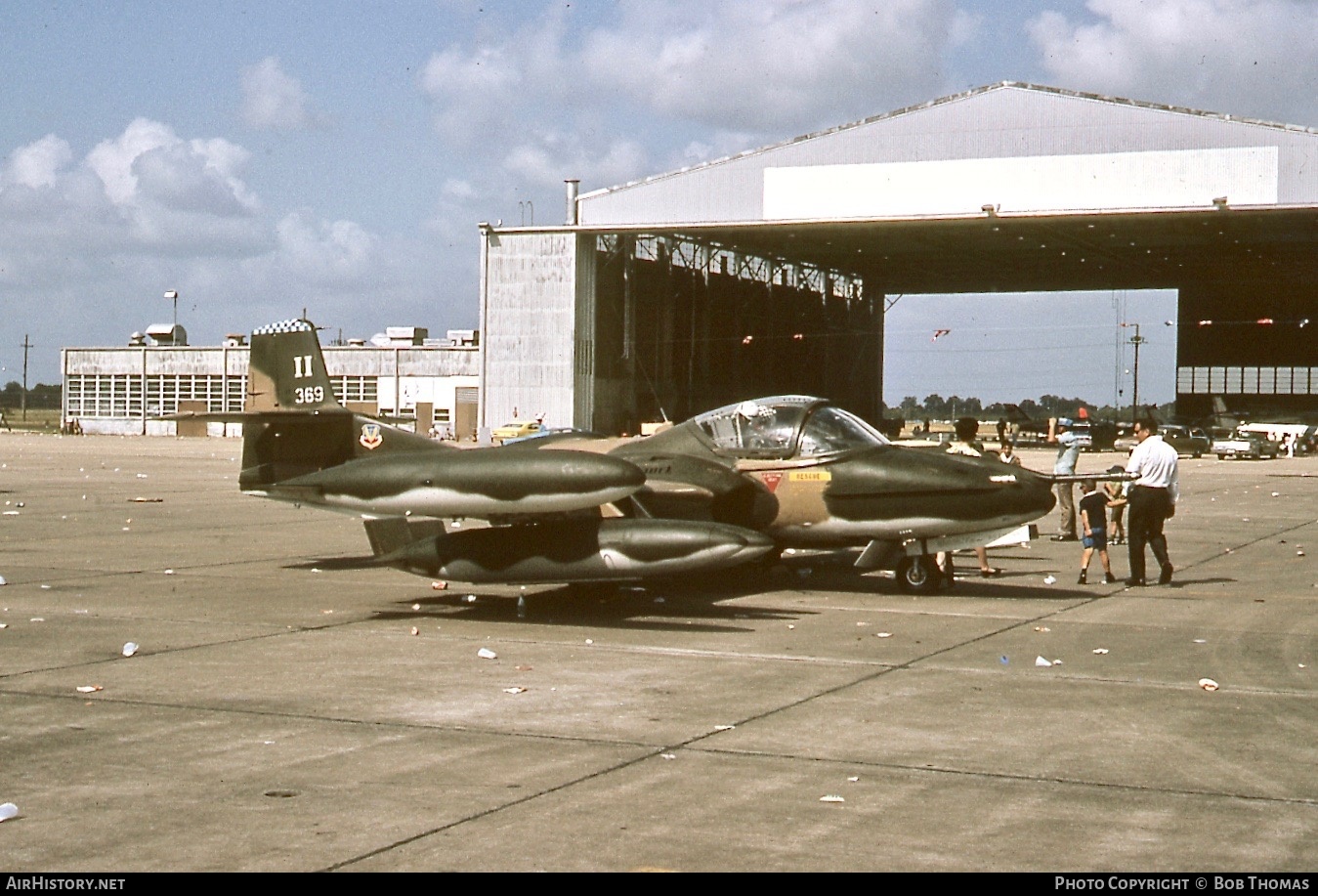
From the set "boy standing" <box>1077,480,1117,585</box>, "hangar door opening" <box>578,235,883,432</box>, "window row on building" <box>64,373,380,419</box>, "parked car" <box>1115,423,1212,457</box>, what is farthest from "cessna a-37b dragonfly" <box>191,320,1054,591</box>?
"window row on building" <box>64,373,380,419</box>

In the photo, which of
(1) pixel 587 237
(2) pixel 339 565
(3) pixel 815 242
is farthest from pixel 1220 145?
(2) pixel 339 565

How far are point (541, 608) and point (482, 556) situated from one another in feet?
3.82

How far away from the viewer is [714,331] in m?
64.4

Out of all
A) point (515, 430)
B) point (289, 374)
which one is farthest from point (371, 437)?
point (515, 430)

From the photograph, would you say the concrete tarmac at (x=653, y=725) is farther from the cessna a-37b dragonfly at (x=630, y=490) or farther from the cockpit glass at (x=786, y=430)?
the cockpit glass at (x=786, y=430)

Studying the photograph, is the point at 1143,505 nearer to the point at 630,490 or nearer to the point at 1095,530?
the point at 1095,530

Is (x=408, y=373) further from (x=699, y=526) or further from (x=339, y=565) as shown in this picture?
(x=699, y=526)

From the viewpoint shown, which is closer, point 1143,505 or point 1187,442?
point 1143,505

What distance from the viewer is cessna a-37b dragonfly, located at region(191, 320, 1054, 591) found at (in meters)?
12.6

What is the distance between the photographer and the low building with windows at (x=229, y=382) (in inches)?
3024

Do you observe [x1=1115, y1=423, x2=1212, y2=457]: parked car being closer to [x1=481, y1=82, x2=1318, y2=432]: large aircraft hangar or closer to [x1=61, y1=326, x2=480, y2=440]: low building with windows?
[x1=481, y1=82, x2=1318, y2=432]: large aircraft hangar

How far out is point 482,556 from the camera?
13.1 m

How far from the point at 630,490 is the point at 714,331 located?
5225cm

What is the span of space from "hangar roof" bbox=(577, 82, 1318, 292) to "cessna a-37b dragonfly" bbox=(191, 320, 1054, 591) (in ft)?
108
